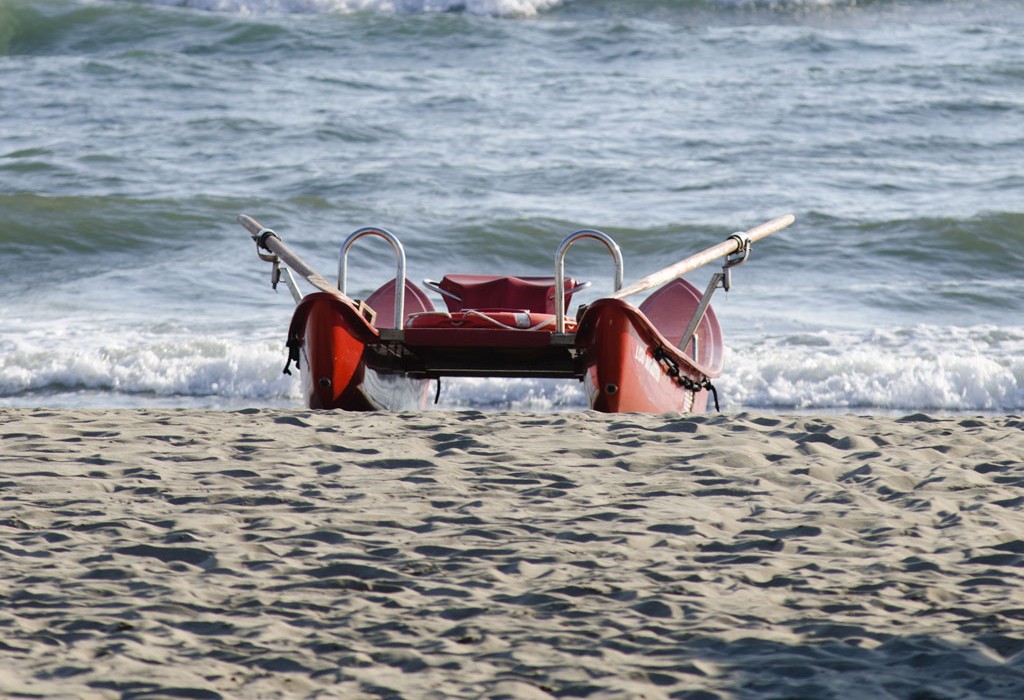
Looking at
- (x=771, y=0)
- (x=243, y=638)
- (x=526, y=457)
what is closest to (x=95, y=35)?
(x=771, y=0)

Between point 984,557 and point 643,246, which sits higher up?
point 643,246

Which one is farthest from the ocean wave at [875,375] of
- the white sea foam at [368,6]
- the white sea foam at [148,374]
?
the white sea foam at [368,6]

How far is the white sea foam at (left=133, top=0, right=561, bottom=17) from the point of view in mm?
23141

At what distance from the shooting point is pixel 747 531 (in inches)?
177

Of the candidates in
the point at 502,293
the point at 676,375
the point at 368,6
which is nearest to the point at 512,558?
the point at 676,375

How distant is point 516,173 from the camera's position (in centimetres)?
1530

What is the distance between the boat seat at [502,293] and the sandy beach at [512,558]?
65.1 inches

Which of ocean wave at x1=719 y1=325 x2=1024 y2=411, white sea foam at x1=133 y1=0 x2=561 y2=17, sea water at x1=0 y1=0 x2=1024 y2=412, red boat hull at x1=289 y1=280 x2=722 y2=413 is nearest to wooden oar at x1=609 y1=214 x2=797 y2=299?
red boat hull at x1=289 y1=280 x2=722 y2=413

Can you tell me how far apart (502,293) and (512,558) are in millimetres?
3603

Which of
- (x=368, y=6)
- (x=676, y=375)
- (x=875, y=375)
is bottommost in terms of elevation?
(x=875, y=375)

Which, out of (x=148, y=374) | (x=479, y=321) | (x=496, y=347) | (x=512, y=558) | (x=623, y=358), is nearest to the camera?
(x=512, y=558)

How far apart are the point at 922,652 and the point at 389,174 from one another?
1246 centimetres

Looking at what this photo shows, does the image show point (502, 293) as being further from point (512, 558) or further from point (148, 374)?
point (512, 558)

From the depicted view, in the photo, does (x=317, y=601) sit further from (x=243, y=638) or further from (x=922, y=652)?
(x=922, y=652)
